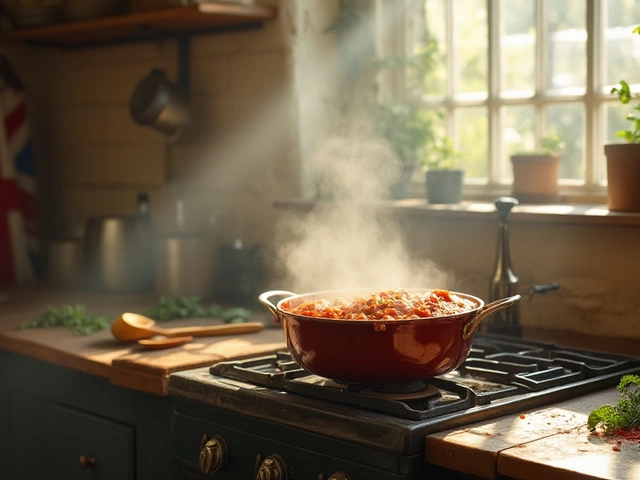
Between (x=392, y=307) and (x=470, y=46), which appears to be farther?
(x=470, y=46)

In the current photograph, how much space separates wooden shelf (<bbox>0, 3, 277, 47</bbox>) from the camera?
104 inches

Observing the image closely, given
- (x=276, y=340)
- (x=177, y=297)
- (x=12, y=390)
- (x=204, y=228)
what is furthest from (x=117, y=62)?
(x=276, y=340)

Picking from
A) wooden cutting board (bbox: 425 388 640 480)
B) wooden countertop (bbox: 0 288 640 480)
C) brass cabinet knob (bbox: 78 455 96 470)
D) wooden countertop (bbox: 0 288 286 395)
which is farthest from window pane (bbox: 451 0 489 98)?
brass cabinet knob (bbox: 78 455 96 470)

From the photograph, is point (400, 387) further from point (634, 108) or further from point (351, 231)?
point (351, 231)

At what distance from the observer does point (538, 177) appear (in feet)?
7.46

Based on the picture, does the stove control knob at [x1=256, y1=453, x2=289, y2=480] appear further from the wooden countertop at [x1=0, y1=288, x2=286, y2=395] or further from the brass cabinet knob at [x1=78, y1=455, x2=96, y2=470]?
the brass cabinet knob at [x1=78, y1=455, x2=96, y2=470]

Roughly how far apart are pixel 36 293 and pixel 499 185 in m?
1.56

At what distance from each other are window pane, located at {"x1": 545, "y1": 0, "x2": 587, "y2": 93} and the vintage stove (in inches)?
30.4

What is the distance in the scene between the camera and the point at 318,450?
4.88 ft

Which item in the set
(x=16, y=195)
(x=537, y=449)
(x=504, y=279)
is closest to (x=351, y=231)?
(x=504, y=279)

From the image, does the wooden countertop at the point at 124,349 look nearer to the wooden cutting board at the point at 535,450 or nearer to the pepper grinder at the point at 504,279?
the pepper grinder at the point at 504,279

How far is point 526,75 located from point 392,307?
1.13 m

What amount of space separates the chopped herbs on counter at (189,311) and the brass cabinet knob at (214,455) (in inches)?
27.4

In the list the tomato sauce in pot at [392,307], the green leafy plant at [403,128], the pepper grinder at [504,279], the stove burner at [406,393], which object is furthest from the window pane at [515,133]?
the stove burner at [406,393]
